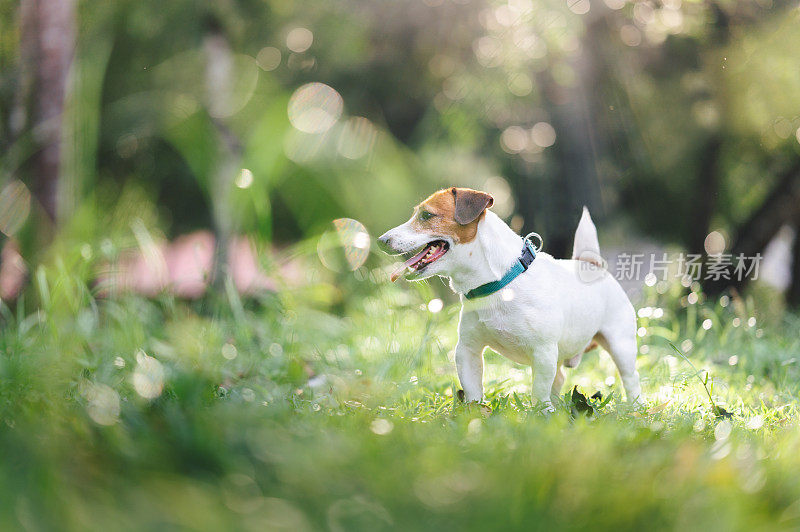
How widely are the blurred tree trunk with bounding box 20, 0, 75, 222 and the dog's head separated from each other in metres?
3.04

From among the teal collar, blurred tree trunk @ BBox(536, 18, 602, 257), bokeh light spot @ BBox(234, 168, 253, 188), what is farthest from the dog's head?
blurred tree trunk @ BBox(536, 18, 602, 257)

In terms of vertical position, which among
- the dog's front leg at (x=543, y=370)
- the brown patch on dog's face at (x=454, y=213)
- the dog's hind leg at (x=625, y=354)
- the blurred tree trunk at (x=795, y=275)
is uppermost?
the brown patch on dog's face at (x=454, y=213)

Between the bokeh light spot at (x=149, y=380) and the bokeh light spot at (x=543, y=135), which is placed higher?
the bokeh light spot at (x=149, y=380)

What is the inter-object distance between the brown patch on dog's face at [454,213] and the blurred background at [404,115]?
1808 millimetres

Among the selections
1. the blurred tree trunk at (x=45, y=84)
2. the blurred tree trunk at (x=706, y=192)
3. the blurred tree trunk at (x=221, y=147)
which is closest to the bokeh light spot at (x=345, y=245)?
the blurred tree trunk at (x=221, y=147)

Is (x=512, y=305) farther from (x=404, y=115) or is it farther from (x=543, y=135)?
(x=404, y=115)

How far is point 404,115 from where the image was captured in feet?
29.7

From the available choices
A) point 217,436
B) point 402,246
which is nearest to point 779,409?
point 402,246

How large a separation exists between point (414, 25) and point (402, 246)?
6.05 metres

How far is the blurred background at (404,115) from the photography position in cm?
491

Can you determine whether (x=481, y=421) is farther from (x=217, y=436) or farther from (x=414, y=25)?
(x=414, y=25)

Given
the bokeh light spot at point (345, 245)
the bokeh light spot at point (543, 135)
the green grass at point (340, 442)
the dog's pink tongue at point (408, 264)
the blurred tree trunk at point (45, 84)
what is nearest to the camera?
the green grass at point (340, 442)

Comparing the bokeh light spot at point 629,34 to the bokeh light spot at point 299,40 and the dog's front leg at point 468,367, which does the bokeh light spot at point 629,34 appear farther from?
the dog's front leg at point 468,367

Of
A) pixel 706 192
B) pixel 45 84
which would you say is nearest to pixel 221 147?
pixel 45 84
